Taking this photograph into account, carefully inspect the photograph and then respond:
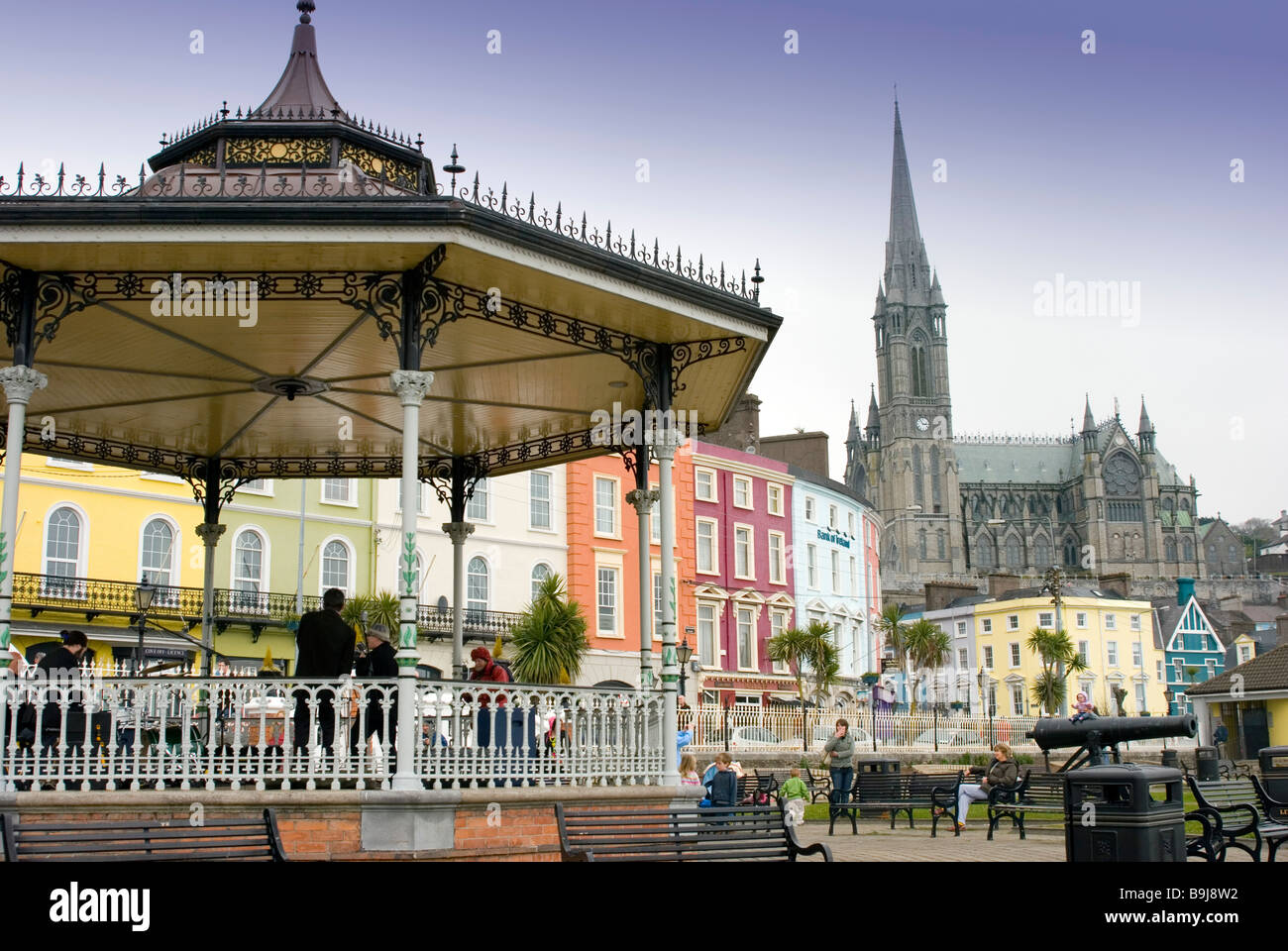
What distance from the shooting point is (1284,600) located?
89500 millimetres

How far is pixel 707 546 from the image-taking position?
5356 cm

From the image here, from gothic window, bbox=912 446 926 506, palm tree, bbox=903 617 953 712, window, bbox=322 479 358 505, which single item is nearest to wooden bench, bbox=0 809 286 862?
window, bbox=322 479 358 505

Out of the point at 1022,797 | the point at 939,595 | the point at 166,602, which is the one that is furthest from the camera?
the point at 939,595

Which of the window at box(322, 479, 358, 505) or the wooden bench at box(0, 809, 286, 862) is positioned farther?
the window at box(322, 479, 358, 505)

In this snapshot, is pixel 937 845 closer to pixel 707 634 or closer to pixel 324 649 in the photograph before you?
pixel 324 649

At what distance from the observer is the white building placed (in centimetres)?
4219

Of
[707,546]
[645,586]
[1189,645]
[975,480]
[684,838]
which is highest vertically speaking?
[975,480]

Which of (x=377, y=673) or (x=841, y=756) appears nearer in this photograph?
(x=377, y=673)

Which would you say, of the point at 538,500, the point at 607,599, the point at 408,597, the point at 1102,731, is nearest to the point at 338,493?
the point at 538,500

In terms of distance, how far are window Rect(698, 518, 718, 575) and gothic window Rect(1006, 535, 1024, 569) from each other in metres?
128

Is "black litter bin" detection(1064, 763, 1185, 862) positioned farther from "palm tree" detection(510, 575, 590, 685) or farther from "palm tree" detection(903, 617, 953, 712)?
"palm tree" detection(903, 617, 953, 712)

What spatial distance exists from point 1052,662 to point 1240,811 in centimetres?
6465
